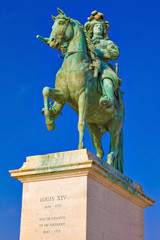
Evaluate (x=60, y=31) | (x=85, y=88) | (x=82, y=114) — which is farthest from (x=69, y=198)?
(x=60, y=31)

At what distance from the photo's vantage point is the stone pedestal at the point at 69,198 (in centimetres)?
1102

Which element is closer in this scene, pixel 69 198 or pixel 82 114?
pixel 69 198

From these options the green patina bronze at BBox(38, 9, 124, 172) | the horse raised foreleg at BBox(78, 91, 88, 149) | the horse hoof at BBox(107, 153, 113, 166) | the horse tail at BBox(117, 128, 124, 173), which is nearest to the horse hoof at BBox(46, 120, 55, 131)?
the green patina bronze at BBox(38, 9, 124, 172)

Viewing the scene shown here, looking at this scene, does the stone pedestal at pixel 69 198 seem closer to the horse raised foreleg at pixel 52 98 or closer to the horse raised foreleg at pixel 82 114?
the horse raised foreleg at pixel 82 114

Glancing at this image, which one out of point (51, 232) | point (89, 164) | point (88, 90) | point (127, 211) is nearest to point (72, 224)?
point (51, 232)

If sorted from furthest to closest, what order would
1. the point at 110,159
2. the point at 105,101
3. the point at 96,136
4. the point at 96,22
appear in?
the point at 96,22
the point at 96,136
the point at 110,159
the point at 105,101

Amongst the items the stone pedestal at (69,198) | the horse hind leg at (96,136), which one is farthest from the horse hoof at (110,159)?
the stone pedestal at (69,198)

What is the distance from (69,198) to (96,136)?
3.44 meters

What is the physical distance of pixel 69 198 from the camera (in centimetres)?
1125

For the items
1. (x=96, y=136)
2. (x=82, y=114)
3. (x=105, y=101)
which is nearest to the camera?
(x=82, y=114)

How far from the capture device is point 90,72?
42.6 feet

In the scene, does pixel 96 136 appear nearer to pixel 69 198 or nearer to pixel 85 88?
pixel 85 88

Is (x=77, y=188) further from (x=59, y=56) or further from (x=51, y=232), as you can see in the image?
(x=59, y=56)

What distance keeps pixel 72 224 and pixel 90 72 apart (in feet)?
13.8
